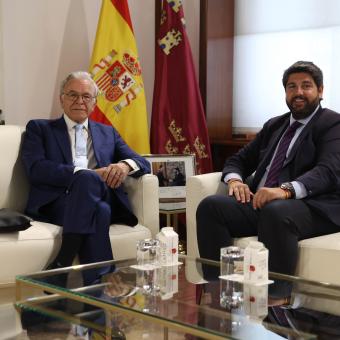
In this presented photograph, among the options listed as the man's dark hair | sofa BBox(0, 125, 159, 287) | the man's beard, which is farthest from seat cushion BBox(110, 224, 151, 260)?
the man's dark hair

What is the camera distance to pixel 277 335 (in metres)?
1.70

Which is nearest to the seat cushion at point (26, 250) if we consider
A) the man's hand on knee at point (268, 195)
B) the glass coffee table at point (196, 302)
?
the glass coffee table at point (196, 302)

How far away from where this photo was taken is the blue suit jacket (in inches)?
120

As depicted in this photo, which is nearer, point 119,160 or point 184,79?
point 119,160

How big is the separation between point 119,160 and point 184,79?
1095 mm

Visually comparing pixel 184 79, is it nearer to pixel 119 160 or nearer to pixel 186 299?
pixel 119 160

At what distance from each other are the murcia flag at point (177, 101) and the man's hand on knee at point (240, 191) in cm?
124

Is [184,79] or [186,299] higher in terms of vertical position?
[184,79]

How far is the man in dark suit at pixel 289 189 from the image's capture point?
105 inches

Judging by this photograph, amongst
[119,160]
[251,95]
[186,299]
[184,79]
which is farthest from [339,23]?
[186,299]

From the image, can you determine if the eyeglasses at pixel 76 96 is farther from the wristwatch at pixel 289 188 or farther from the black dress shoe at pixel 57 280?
the black dress shoe at pixel 57 280

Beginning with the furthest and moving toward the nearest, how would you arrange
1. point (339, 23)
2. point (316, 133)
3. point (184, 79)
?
point (184, 79) → point (339, 23) → point (316, 133)

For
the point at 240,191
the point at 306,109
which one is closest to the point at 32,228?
the point at 240,191

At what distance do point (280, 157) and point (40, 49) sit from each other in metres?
1.78
